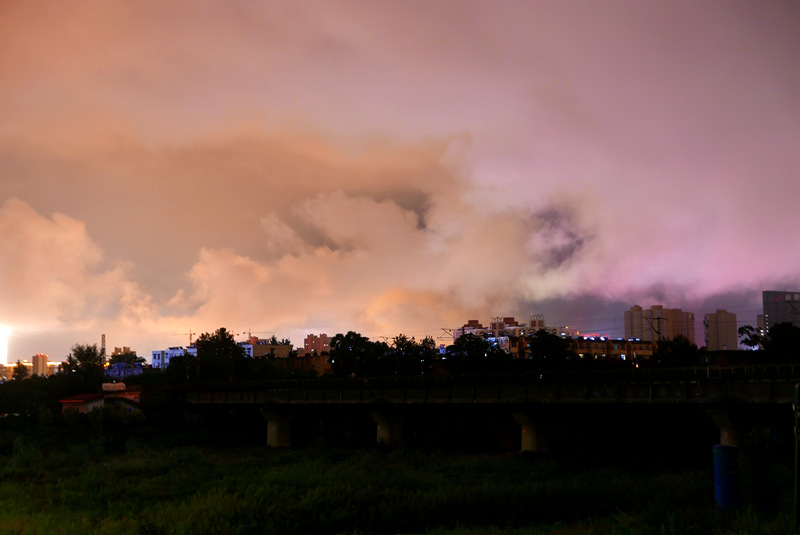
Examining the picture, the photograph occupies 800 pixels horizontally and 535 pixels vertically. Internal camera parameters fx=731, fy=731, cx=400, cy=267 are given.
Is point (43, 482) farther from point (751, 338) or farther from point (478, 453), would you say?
point (751, 338)

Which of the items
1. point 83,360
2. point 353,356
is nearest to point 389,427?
point 353,356

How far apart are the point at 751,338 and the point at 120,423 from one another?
111 m

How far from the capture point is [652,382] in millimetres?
51062

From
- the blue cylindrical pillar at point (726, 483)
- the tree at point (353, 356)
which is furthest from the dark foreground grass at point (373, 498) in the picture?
the tree at point (353, 356)

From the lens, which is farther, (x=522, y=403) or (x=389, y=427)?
(x=389, y=427)

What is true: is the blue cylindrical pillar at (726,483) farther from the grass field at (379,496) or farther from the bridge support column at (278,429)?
the bridge support column at (278,429)

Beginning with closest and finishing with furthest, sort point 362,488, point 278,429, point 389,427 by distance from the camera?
point 362,488 → point 389,427 → point 278,429

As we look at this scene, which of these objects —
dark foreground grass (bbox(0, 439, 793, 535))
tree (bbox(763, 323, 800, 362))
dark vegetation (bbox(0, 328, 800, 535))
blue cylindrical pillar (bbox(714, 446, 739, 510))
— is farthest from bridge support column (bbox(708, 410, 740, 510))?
tree (bbox(763, 323, 800, 362))

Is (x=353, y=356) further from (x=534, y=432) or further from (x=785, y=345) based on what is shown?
(x=534, y=432)

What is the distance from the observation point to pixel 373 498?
40.1 meters

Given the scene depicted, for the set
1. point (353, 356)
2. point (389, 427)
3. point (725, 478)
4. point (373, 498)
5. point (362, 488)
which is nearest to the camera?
point (725, 478)

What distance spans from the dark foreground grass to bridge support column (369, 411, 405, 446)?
9539 millimetres

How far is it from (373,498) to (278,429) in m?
38.4

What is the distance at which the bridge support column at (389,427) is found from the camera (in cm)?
6856
